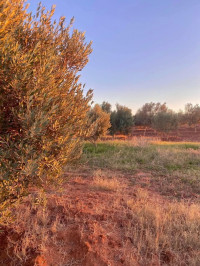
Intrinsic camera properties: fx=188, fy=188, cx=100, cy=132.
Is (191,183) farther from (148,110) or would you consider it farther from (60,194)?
(148,110)

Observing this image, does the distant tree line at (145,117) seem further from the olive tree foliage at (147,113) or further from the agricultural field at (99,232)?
the agricultural field at (99,232)

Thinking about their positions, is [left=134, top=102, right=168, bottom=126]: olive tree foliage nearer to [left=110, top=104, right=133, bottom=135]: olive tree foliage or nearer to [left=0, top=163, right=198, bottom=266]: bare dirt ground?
[left=110, top=104, right=133, bottom=135]: olive tree foliage

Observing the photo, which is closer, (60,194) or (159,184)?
(60,194)

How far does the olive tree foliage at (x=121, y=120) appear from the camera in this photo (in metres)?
31.8

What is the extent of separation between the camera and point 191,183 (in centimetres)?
770

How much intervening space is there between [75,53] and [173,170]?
306 inches

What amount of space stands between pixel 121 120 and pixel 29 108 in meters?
29.3

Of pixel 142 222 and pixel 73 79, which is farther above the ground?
pixel 73 79

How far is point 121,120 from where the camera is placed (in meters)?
31.6

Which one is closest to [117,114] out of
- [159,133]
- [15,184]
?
[159,133]

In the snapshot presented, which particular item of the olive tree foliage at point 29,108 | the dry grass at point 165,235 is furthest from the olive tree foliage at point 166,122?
the olive tree foliage at point 29,108

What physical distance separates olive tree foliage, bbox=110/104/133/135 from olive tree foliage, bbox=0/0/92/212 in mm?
28139

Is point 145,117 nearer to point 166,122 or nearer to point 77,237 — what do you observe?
point 166,122

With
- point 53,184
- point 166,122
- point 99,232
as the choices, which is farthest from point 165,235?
point 166,122
